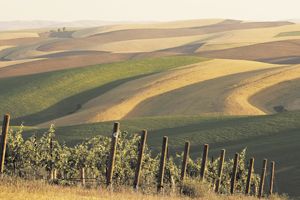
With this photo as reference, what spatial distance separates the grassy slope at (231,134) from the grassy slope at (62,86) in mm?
18984

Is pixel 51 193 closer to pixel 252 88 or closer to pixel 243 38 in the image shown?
pixel 252 88

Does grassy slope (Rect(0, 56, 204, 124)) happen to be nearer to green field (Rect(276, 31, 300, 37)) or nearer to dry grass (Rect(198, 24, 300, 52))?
dry grass (Rect(198, 24, 300, 52))

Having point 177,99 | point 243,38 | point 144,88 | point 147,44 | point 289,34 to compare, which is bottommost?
point 177,99

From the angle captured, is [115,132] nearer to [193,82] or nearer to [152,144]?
[152,144]

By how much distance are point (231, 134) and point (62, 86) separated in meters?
48.1

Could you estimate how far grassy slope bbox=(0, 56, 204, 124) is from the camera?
322ft

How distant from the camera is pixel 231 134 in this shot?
6856cm

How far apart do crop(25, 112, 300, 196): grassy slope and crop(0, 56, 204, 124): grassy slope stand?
19.0 m

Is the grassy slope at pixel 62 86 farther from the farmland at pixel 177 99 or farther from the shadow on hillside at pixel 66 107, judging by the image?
the farmland at pixel 177 99

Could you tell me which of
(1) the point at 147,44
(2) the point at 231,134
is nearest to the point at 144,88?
(2) the point at 231,134

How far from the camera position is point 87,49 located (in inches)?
7062

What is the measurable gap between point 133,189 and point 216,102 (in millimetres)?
64299

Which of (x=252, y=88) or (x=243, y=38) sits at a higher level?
(x=243, y=38)

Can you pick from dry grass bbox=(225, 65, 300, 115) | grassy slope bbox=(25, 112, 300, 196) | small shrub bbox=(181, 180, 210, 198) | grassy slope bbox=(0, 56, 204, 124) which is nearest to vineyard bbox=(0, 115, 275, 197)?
small shrub bbox=(181, 180, 210, 198)
